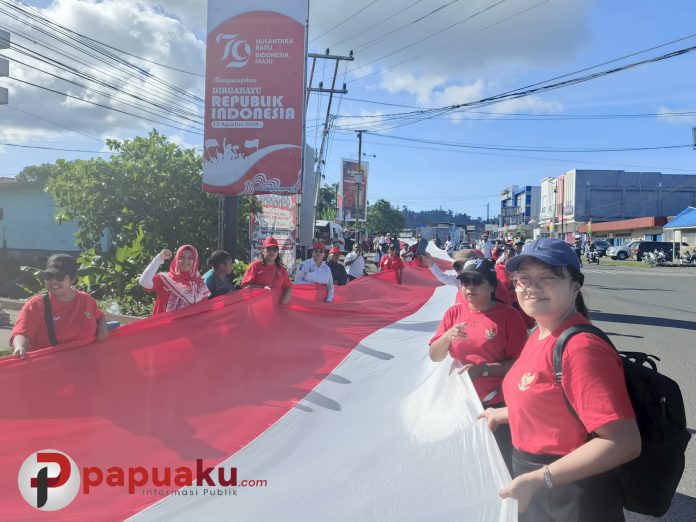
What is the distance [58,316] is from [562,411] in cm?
371

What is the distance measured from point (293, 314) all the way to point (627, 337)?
760 cm

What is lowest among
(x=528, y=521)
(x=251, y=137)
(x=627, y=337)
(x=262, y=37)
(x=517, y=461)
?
(x=627, y=337)

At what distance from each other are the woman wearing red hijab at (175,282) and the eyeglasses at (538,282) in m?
4.36

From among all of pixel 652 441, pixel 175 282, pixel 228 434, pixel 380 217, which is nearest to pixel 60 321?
pixel 228 434

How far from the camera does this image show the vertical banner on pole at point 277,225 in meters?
15.6

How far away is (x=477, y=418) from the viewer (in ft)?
9.10

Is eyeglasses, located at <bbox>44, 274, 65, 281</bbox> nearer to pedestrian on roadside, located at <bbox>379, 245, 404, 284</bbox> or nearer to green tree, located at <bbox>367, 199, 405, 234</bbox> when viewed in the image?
pedestrian on roadside, located at <bbox>379, 245, 404, 284</bbox>

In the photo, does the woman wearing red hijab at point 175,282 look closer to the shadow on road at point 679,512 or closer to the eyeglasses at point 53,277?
the eyeglasses at point 53,277

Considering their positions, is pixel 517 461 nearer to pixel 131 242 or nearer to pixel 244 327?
pixel 244 327

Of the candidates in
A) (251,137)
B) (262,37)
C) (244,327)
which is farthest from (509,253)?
(244,327)

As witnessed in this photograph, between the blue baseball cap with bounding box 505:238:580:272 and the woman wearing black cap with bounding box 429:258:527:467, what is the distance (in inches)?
40.1

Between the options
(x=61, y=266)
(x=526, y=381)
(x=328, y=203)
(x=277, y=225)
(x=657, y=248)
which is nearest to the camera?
(x=526, y=381)

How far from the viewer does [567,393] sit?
184 cm

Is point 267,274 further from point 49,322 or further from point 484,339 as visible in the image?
point 484,339
